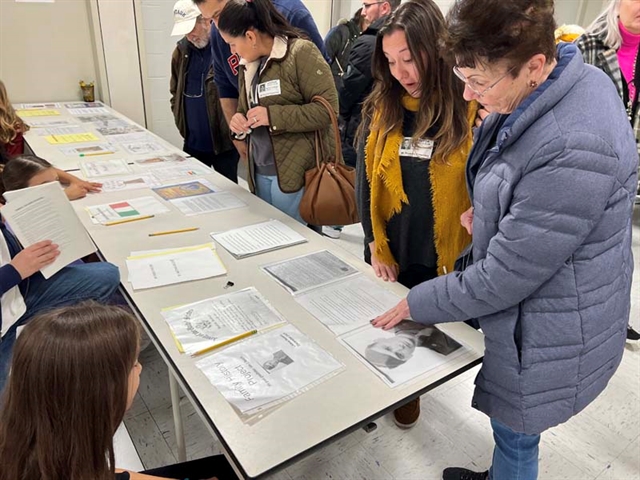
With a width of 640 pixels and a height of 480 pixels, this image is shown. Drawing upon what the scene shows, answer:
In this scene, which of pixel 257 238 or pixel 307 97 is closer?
pixel 257 238

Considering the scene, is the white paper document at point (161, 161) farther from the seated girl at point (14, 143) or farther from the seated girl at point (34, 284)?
the seated girl at point (34, 284)

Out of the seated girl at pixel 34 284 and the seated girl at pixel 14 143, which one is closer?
the seated girl at pixel 34 284

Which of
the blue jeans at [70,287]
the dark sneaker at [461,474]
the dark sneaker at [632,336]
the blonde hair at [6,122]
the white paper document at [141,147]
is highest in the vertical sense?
the blonde hair at [6,122]

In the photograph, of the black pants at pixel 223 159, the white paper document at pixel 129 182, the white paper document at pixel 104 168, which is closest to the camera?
the white paper document at pixel 129 182

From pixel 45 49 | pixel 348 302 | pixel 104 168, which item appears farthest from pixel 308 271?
A: pixel 45 49

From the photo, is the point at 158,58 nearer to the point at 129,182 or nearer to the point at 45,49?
the point at 45,49

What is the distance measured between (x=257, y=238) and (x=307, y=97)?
0.57m

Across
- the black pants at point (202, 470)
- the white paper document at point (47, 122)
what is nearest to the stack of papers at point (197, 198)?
the black pants at point (202, 470)

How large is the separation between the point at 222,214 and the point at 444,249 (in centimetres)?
86

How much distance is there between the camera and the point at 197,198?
6.51ft

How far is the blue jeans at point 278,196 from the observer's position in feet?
6.29

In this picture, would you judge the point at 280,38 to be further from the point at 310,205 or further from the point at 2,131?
the point at 2,131

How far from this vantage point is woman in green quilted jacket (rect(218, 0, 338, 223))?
66.4 inches

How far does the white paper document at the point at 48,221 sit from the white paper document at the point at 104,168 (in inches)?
36.4
